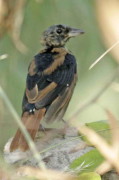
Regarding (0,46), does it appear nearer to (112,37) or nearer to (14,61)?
(14,61)

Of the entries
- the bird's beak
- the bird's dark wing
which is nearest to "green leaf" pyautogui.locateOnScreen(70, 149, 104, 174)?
the bird's dark wing

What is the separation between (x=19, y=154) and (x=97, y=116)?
1527 mm

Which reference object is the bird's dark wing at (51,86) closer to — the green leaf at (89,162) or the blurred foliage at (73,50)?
the blurred foliage at (73,50)

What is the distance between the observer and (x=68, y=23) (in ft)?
19.3

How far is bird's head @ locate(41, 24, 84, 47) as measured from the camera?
5652 millimetres

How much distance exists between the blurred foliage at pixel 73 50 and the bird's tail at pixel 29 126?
194 millimetres

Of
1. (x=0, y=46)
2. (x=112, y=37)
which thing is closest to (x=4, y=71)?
(x=0, y=46)

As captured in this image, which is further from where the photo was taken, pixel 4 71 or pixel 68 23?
pixel 68 23

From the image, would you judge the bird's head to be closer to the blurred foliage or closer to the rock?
the blurred foliage

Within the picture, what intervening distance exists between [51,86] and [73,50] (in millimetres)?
1287

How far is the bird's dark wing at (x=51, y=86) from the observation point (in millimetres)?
4746

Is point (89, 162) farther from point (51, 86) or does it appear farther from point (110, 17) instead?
point (51, 86)

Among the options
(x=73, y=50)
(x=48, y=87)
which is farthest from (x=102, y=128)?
(x=73, y=50)

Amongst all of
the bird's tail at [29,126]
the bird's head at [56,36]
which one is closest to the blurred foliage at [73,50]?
the bird's head at [56,36]
